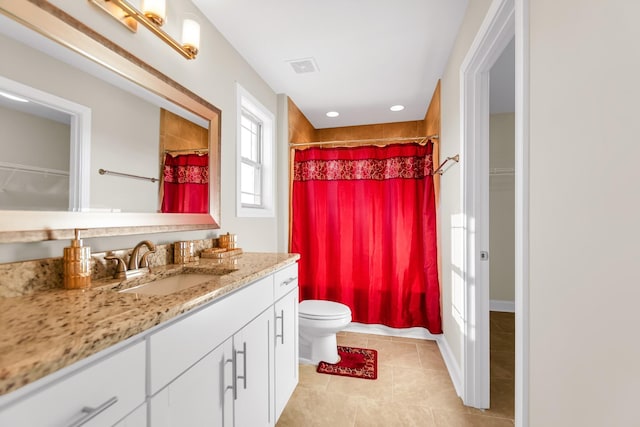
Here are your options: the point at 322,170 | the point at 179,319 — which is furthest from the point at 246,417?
the point at 322,170

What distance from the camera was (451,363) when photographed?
2.12 meters

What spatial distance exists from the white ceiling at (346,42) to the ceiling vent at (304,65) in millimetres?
27

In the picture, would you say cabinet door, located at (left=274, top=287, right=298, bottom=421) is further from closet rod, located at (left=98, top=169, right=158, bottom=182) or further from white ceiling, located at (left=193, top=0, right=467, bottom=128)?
white ceiling, located at (left=193, top=0, right=467, bottom=128)

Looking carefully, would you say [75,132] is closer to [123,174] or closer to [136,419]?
[123,174]

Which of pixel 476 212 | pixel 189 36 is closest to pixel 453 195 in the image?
pixel 476 212

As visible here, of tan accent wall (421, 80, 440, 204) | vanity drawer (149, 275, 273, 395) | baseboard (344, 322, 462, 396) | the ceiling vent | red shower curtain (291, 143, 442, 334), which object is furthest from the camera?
red shower curtain (291, 143, 442, 334)

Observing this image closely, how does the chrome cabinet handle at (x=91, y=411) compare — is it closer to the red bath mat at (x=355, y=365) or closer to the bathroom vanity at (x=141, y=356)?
the bathroom vanity at (x=141, y=356)

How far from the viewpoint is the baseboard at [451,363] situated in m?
1.89

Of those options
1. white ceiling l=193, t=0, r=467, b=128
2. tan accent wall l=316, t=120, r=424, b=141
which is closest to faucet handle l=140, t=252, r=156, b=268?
white ceiling l=193, t=0, r=467, b=128

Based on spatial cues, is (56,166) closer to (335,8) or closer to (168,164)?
(168,164)

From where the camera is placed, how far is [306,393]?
74.4 inches

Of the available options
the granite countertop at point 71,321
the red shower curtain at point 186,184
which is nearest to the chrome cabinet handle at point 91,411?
the granite countertop at point 71,321

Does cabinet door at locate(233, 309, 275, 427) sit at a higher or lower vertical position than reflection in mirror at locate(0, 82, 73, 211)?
lower

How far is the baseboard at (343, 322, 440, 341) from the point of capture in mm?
2744
